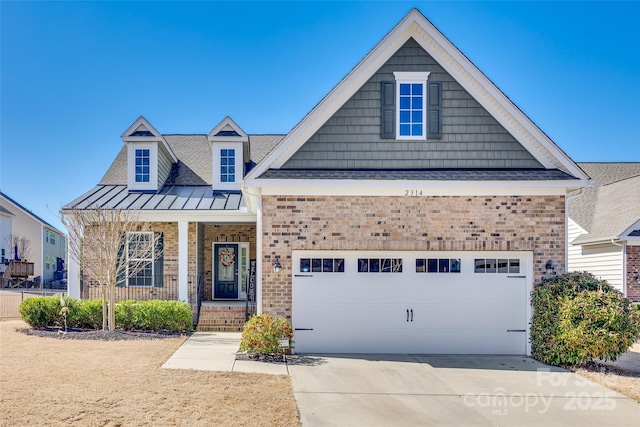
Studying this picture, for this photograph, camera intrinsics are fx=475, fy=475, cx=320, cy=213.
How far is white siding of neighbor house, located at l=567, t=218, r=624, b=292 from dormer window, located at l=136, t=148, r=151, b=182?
50.2 feet

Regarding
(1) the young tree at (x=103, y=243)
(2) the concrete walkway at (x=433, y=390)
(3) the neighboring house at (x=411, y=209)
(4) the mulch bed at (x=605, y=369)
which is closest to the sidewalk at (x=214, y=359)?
(2) the concrete walkway at (x=433, y=390)

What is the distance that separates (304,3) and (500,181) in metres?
7.80

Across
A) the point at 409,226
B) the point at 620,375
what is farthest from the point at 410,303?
the point at 620,375

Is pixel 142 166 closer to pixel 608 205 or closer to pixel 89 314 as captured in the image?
pixel 89 314

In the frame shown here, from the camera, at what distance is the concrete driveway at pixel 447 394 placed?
640 cm

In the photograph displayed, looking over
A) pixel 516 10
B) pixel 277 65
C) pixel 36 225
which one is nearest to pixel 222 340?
pixel 277 65

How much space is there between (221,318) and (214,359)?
425 centimetres

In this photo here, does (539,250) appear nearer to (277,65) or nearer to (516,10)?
(516,10)

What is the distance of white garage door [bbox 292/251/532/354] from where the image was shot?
10.4 metres

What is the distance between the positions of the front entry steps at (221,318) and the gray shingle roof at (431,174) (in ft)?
16.6

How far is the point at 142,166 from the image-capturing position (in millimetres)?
16172

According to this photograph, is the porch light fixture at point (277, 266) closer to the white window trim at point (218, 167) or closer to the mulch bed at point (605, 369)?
the mulch bed at point (605, 369)

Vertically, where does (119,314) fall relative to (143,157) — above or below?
below

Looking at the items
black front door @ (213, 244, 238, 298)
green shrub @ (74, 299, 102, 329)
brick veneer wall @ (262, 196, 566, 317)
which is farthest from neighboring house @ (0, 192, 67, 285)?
brick veneer wall @ (262, 196, 566, 317)
